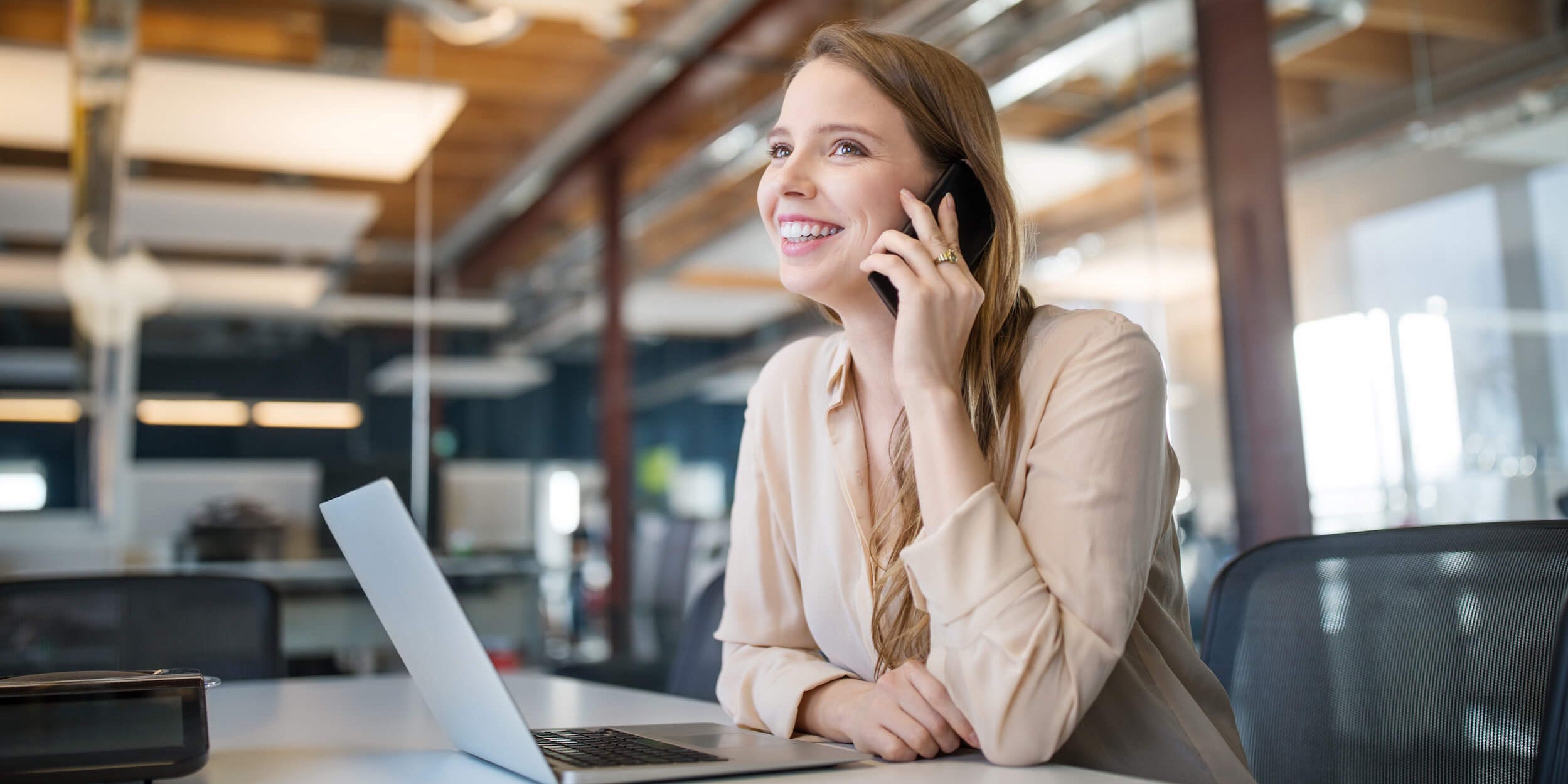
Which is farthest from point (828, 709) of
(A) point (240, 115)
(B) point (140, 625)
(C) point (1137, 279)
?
(A) point (240, 115)

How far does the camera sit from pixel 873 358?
1.54 m

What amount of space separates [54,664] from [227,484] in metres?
3.27

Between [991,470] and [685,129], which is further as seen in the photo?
[685,129]

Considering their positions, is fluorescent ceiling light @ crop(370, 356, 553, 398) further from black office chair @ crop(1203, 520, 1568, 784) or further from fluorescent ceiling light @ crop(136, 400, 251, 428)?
black office chair @ crop(1203, 520, 1568, 784)

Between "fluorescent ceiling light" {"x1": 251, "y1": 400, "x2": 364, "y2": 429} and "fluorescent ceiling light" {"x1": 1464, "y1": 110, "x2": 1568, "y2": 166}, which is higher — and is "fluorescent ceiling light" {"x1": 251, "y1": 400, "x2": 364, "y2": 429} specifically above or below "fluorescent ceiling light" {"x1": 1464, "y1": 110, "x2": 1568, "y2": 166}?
below

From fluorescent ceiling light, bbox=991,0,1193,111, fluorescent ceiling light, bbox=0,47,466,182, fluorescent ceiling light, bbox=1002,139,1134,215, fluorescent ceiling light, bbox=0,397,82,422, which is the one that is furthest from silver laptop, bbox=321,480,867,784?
fluorescent ceiling light, bbox=0,47,466,182

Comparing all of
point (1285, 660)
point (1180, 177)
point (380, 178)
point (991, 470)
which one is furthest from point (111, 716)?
point (380, 178)

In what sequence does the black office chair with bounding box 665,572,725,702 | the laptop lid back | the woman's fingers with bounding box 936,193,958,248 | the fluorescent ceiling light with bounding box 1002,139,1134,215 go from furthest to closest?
1. the fluorescent ceiling light with bounding box 1002,139,1134,215
2. the black office chair with bounding box 665,572,725,702
3. the woman's fingers with bounding box 936,193,958,248
4. the laptop lid back

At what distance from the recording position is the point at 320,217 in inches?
207

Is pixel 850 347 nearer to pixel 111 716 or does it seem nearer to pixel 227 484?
pixel 111 716

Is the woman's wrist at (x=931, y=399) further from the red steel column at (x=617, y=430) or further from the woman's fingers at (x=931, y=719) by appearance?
the red steel column at (x=617, y=430)

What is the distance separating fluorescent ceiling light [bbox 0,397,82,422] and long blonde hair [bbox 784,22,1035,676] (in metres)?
4.26

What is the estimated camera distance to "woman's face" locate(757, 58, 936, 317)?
147 cm

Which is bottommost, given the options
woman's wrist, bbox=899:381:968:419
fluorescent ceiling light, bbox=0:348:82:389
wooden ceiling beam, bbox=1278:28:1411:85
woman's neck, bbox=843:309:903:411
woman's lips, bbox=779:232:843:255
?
woman's wrist, bbox=899:381:968:419
